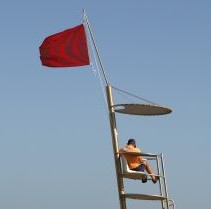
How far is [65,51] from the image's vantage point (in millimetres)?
18312

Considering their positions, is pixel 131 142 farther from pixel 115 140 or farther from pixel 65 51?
pixel 65 51

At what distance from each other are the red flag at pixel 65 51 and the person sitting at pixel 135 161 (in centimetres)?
300

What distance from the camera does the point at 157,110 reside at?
16.5 m

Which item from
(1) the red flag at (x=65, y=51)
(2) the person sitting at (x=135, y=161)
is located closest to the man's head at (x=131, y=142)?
(2) the person sitting at (x=135, y=161)

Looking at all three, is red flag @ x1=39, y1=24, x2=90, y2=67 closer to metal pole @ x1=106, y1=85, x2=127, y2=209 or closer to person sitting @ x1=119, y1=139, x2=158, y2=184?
metal pole @ x1=106, y1=85, x2=127, y2=209

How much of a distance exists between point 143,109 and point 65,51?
351 cm

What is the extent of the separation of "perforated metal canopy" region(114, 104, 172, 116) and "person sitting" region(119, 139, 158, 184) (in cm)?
99

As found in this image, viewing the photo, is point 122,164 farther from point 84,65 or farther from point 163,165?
point 84,65

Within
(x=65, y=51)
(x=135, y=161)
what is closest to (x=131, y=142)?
(x=135, y=161)

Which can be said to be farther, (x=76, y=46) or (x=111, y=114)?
(x=76, y=46)

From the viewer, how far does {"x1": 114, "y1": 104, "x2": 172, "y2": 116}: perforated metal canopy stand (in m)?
16.0

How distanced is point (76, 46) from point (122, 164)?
450cm

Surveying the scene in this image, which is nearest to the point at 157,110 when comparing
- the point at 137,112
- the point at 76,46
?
the point at 137,112

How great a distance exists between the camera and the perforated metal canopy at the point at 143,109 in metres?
16.0
